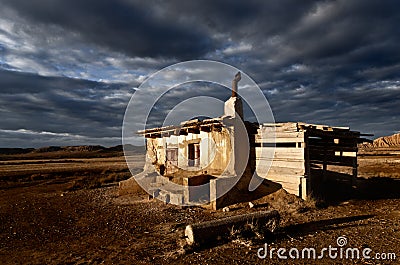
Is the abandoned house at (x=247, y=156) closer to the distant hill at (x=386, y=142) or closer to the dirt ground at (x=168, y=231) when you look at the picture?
the dirt ground at (x=168, y=231)

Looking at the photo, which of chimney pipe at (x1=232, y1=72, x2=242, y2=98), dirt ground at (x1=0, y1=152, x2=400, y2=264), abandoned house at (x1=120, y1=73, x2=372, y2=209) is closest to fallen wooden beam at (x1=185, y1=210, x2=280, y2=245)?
dirt ground at (x1=0, y1=152, x2=400, y2=264)

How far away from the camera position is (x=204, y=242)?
609 cm

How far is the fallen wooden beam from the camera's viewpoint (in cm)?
604

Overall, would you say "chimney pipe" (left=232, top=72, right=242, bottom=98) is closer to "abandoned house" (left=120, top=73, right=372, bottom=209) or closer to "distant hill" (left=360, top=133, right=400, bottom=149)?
"abandoned house" (left=120, top=73, right=372, bottom=209)

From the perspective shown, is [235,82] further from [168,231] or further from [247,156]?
[168,231]

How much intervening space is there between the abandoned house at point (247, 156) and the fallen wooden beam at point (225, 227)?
2.99 meters

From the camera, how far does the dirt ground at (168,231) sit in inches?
222

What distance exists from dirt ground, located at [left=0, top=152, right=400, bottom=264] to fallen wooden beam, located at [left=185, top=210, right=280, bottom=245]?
22 cm

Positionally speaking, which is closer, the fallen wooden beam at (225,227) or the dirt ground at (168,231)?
the dirt ground at (168,231)

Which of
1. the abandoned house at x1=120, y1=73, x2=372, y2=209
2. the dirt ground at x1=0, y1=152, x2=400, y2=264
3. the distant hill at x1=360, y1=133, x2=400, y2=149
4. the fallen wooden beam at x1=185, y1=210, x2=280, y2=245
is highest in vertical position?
the distant hill at x1=360, y1=133, x2=400, y2=149

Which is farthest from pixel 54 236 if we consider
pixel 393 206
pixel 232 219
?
pixel 393 206

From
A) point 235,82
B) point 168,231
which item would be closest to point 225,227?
point 168,231

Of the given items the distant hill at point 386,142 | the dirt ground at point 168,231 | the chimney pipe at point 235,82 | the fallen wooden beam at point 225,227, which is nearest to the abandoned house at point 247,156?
the chimney pipe at point 235,82

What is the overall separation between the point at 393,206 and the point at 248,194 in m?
4.86
